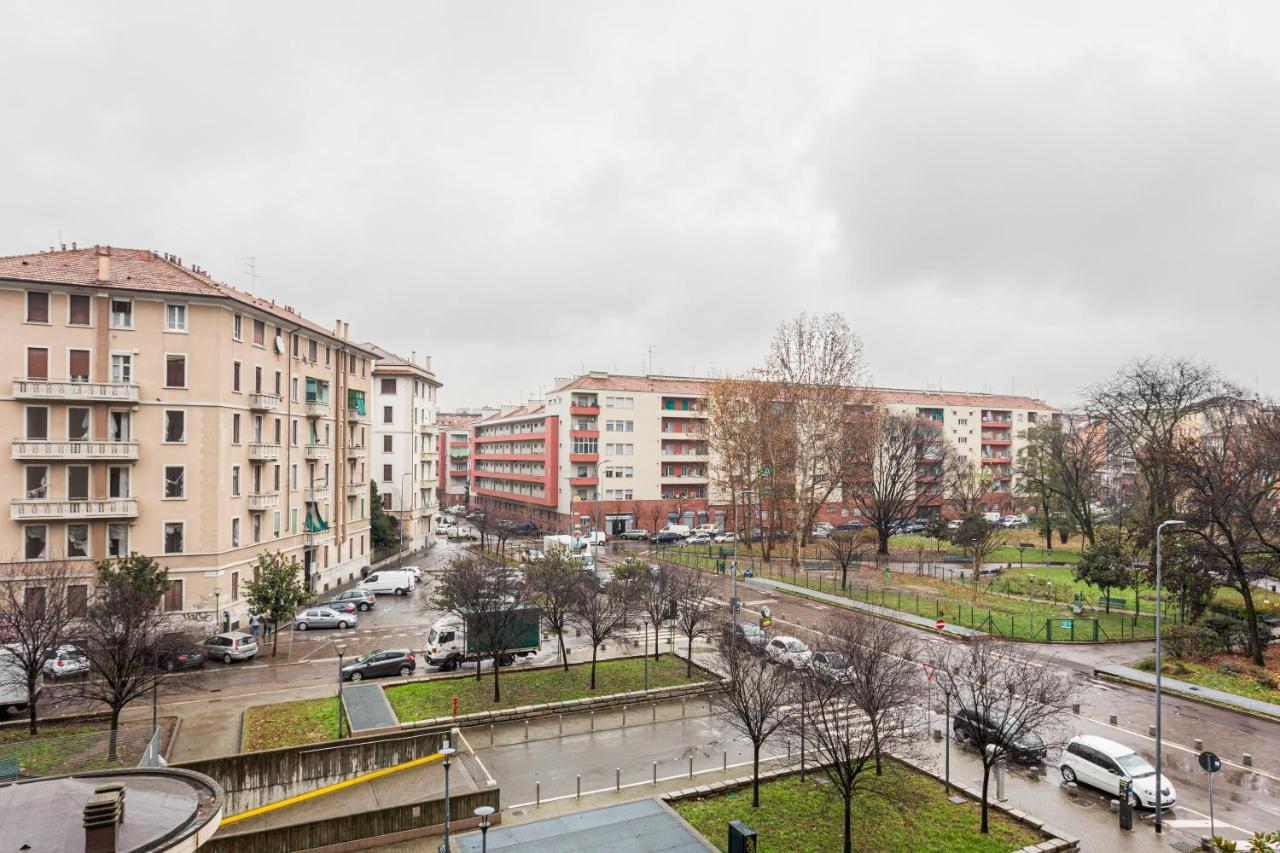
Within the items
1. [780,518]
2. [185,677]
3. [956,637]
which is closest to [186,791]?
[185,677]

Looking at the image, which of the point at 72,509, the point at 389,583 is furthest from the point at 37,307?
the point at 389,583

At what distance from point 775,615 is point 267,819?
90.1 feet

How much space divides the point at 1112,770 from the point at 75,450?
40.1m

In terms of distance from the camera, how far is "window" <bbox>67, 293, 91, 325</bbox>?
3272 cm

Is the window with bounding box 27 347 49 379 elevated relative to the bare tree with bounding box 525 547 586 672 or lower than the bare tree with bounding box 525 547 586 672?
elevated

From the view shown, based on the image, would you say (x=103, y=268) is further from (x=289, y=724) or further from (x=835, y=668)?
(x=835, y=668)

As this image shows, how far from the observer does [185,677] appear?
885 inches

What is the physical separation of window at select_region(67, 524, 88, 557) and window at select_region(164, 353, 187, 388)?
727 centimetres

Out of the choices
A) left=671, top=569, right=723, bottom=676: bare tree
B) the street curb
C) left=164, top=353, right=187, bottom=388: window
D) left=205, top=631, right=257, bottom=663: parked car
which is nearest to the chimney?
left=164, top=353, right=187, bottom=388: window

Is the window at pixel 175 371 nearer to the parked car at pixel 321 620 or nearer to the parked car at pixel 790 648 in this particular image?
the parked car at pixel 321 620

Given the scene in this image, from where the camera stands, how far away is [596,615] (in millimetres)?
27203

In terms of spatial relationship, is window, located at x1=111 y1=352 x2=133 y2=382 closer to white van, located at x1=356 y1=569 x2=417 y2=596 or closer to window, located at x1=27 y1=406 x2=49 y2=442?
window, located at x1=27 y1=406 x2=49 y2=442

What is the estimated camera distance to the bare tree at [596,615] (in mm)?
27006

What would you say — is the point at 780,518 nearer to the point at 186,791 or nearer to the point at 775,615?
the point at 775,615
